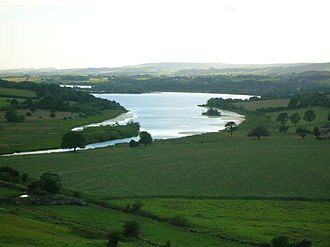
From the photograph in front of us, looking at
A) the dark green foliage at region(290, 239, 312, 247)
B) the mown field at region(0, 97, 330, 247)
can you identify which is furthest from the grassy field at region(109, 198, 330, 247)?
the dark green foliage at region(290, 239, 312, 247)

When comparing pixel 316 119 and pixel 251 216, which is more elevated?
pixel 316 119

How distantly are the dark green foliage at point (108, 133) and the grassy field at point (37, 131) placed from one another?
4647mm

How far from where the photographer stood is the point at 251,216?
118 feet

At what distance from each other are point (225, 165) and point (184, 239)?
24.1m

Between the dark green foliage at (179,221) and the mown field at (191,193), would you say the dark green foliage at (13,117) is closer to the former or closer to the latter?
the mown field at (191,193)

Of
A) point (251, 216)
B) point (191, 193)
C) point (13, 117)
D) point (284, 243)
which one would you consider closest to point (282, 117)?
point (13, 117)

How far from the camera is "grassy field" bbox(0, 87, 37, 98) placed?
451ft

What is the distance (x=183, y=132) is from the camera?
9238 cm


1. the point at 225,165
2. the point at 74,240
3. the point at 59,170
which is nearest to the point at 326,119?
the point at 225,165

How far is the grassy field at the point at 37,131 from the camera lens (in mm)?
72688

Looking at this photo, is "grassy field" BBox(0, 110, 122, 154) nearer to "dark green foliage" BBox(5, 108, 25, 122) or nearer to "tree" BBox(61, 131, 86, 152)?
"dark green foliage" BBox(5, 108, 25, 122)

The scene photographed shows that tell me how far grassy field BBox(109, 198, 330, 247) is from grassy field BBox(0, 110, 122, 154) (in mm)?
36872

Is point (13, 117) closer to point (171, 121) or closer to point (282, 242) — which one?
point (171, 121)

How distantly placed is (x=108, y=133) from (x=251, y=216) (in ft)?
170
